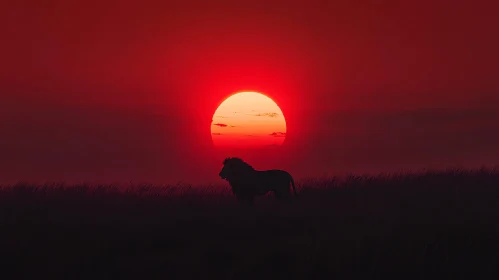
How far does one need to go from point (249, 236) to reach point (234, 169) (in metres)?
4.19

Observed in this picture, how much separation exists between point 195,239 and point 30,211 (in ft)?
11.2

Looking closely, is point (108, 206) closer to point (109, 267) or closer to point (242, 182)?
point (242, 182)

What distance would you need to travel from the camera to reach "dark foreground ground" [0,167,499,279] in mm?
7055

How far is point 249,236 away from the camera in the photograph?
868 centimetres

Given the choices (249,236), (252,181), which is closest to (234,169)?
(252,181)

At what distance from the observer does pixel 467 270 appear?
6.94 m

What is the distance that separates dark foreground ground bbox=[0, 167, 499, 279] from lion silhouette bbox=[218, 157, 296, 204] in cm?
31

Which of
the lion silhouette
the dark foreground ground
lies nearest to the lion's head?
the lion silhouette

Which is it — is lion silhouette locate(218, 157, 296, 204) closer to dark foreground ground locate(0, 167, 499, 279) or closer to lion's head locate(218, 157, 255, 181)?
lion's head locate(218, 157, 255, 181)

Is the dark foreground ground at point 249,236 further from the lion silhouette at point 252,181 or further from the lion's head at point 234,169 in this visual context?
the lion's head at point 234,169

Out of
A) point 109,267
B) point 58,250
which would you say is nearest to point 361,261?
point 109,267

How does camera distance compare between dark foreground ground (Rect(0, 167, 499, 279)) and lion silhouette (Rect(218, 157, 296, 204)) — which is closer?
dark foreground ground (Rect(0, 167, 499, 279))

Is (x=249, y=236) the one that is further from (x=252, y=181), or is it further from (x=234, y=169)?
(x=234, y=169)

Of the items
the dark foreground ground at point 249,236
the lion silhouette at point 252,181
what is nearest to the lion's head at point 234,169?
the lion silhouette at point 252,181
